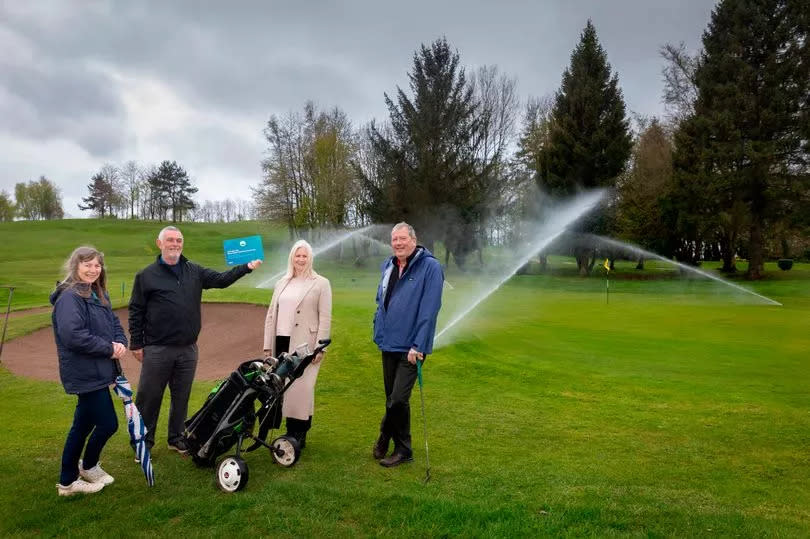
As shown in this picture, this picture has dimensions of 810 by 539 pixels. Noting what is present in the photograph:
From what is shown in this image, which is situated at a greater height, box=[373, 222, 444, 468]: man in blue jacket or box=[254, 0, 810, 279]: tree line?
box=[254, 0, 810, 279]: tree line

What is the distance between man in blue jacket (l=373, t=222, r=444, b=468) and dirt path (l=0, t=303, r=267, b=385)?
4625mm

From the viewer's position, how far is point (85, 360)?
420 centimetres

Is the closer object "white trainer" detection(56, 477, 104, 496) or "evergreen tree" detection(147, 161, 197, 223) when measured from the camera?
"white trainer" detection(56, 477, 104, 496)

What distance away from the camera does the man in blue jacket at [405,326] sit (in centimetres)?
491

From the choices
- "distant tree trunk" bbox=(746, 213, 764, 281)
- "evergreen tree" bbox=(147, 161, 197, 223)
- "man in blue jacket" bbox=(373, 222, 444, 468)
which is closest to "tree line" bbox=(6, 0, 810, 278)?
"distant tree trunk" bbox=(746, 213, 764, 281)

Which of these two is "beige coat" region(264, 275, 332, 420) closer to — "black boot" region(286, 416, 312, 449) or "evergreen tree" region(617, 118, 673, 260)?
"black boot" region(286, 416, 312, 449)

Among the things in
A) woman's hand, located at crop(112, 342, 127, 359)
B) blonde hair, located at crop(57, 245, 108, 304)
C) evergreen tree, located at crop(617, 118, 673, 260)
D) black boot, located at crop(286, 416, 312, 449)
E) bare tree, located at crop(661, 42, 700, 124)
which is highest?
bare tree, located at crop(661, 42, 700, 124)

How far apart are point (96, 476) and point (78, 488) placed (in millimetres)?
177

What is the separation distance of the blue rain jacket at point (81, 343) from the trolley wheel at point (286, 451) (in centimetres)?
153

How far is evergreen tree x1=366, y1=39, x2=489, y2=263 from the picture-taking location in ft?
132

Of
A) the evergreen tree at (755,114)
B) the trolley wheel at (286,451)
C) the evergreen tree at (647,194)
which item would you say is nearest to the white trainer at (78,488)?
the trolley wheel at (286,451)

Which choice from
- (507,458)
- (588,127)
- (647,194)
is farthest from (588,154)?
(507,458)

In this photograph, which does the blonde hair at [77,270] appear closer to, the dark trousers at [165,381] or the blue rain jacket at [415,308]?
the dark trousers at [165,381]

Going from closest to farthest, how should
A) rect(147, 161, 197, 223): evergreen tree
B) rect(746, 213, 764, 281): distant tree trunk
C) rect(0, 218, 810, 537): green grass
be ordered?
rect(0, 218, 810, 537): green grass, rect(746, 213, 764, 281): distant tree trunk, rect(147, 161, 197, 223): evergreen tree
